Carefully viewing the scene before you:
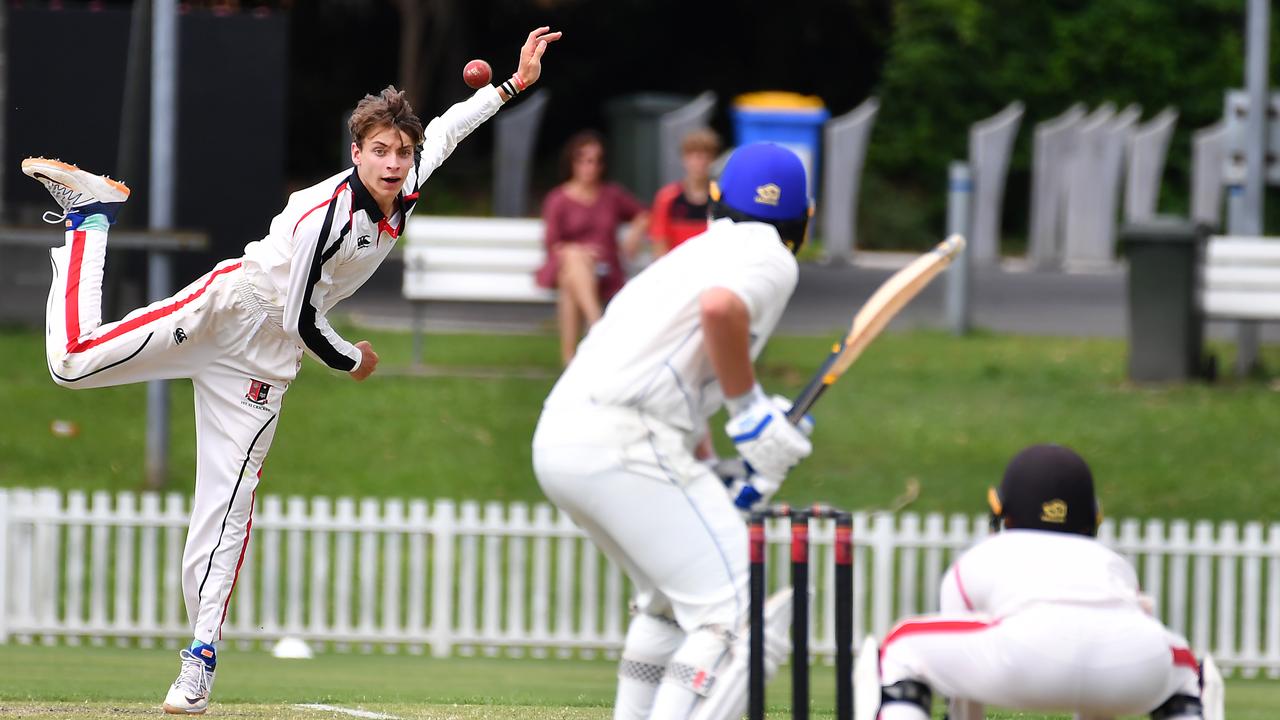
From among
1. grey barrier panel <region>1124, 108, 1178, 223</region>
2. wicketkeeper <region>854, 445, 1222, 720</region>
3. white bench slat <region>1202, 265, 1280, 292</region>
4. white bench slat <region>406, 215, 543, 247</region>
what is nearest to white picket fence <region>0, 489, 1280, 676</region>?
white bench slat <region>1202, 265, 1280, 292</region>

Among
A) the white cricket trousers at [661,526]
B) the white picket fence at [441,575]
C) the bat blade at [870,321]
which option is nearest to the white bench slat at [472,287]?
the white picket fence at [441,575]

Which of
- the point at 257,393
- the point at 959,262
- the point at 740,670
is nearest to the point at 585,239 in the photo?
the point at 959,262

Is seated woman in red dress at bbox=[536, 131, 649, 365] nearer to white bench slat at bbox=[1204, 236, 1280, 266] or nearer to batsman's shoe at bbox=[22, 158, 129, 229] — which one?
white bench slat at bbox=[1204, 236, 1280, 266]

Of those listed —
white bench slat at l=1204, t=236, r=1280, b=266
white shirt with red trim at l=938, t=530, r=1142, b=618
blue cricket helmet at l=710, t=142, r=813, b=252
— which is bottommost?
white shirt with red trim at l=938, t=530, r=1142, b=618

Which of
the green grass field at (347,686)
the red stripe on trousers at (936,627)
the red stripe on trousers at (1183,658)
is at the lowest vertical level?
the green grass field at (347,686)

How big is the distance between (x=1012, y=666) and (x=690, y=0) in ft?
99.6

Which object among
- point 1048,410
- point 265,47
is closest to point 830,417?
point 1048,410

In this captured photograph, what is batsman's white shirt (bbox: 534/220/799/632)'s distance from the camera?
554 centimetres

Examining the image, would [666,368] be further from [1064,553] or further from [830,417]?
[830,417]

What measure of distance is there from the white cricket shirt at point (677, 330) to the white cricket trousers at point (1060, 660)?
1.09 meters

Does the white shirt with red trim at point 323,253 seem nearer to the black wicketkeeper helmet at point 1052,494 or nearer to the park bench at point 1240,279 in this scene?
the black wicketkeeper helmet at point 1052,494

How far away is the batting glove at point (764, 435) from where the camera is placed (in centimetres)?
559

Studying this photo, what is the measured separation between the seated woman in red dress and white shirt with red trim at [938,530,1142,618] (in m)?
8.95

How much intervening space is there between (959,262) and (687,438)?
37.9ft
